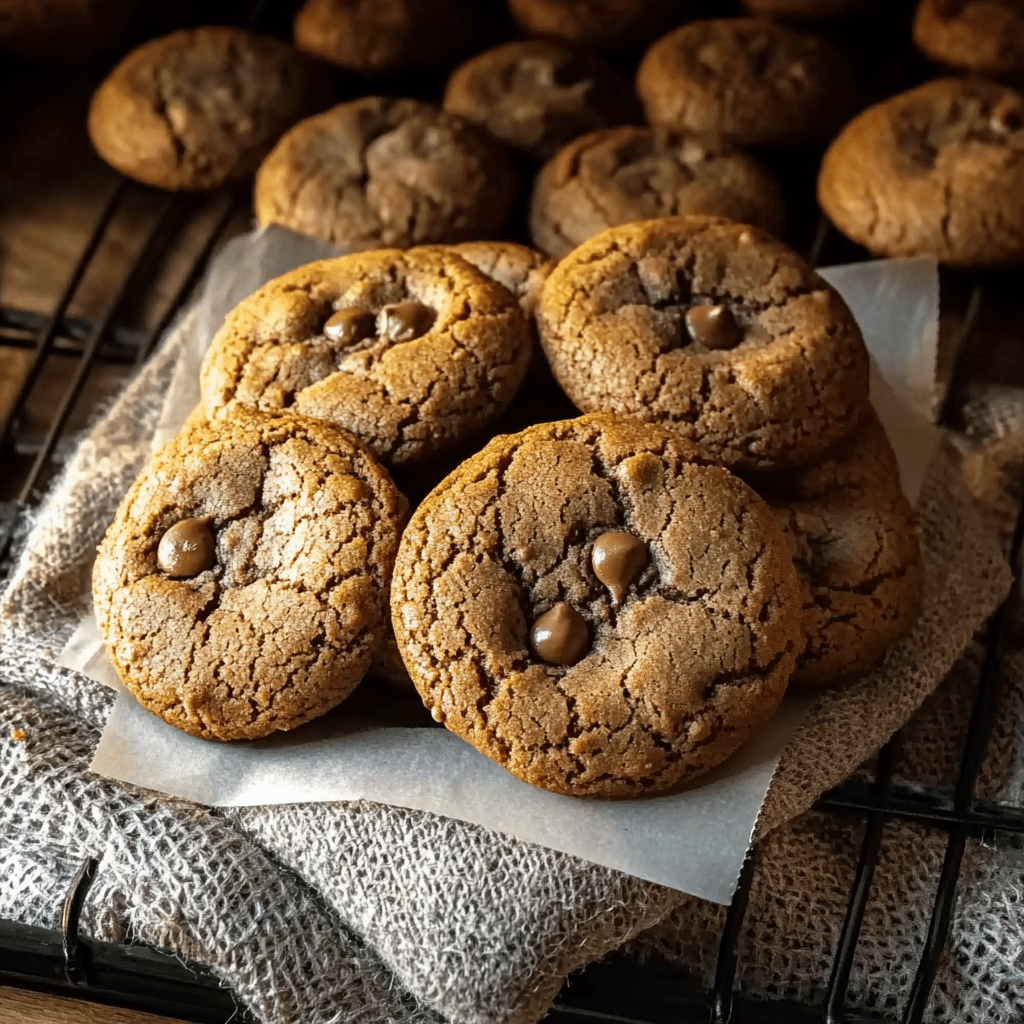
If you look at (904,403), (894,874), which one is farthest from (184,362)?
(894,874)

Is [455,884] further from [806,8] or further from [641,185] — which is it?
[806,8]

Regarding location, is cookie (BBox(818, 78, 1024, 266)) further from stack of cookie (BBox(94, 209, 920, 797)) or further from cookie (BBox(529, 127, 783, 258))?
stack of cookie (BBox(94, 209, 920, 797))

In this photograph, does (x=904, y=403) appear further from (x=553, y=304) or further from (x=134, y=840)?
(x=134, y=840)

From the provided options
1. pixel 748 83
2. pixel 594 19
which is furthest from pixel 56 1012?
pixel 594 19

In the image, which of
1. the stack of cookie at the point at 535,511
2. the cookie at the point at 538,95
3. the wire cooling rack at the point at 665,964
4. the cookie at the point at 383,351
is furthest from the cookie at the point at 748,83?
the cookie at the point at 383,351

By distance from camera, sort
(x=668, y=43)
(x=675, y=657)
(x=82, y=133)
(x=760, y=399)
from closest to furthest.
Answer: (x=675, y=657) < (x=760, y=399) < (x=668, y=43) < (x=82, y=133)

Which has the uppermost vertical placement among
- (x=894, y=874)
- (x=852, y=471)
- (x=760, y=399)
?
(x=760, y=399)

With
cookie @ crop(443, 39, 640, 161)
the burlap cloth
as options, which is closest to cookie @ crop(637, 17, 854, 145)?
cookie @ crop(443, 39, 640, 161)
